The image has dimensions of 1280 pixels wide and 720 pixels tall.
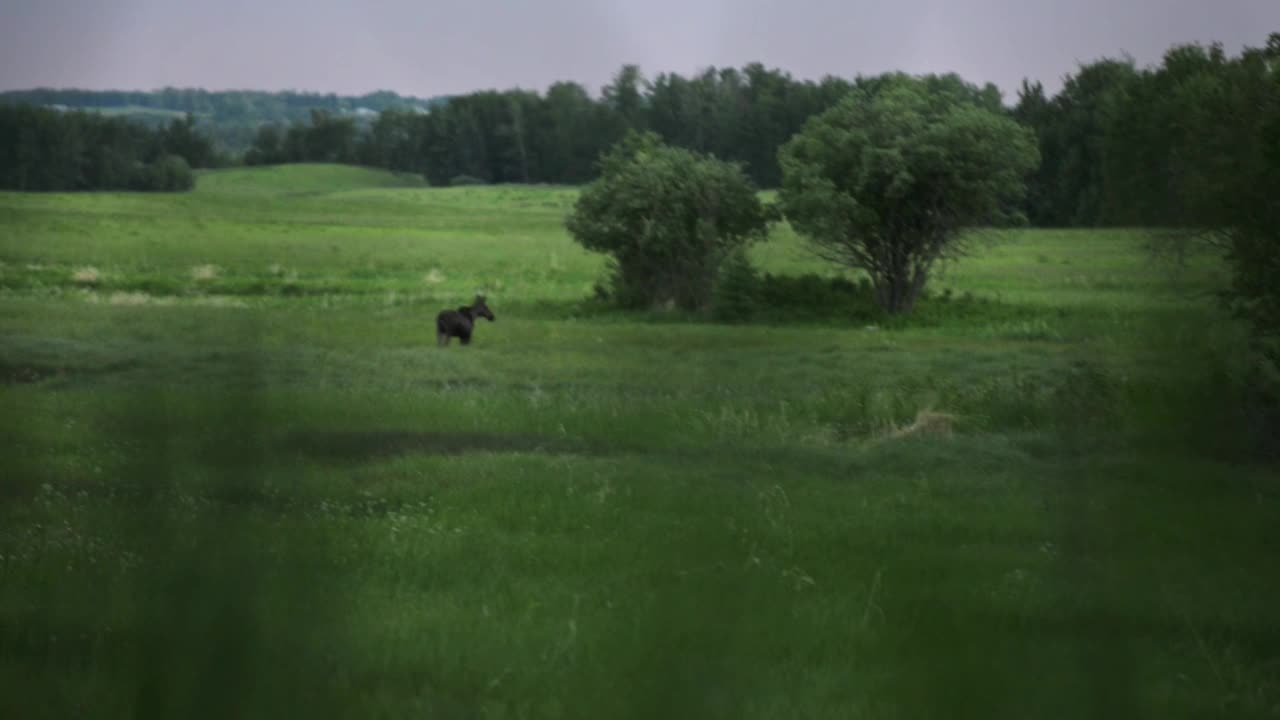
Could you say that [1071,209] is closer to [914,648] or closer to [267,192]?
[914,648]

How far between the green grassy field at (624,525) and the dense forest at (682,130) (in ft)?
1.01

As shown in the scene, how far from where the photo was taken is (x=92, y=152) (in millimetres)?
6488

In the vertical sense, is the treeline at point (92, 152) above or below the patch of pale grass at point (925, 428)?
above

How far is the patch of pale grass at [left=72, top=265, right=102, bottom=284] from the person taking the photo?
793 inches

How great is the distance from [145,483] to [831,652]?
279 cm

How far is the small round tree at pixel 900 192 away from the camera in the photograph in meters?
17.9

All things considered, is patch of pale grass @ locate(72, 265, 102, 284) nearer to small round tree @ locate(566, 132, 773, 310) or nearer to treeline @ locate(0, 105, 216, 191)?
small round tree @ locate(566, 132, 773, 310)

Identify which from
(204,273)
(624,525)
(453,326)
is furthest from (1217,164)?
(204,273)

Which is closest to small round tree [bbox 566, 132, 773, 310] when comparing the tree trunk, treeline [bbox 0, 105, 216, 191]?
the tree trunk

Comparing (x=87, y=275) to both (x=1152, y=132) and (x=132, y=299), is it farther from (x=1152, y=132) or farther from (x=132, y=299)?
(x=1152, y=132)

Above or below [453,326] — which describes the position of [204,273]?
above

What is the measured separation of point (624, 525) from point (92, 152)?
3259mm

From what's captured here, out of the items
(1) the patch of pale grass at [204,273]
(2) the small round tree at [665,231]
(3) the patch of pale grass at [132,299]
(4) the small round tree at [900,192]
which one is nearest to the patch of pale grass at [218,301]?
(1) the patch of pale grass at [204,273]

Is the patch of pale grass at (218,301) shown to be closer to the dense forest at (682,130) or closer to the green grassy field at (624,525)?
the green grassy field at (624,525)
